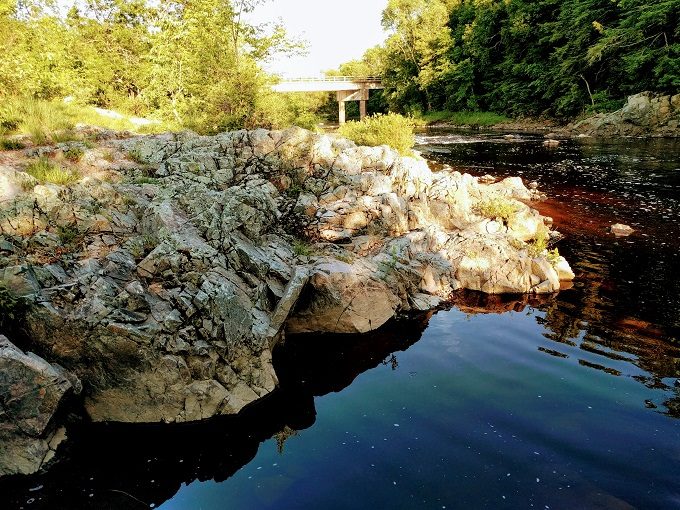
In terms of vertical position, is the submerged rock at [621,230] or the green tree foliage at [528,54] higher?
the green tree foliage at [528,54]

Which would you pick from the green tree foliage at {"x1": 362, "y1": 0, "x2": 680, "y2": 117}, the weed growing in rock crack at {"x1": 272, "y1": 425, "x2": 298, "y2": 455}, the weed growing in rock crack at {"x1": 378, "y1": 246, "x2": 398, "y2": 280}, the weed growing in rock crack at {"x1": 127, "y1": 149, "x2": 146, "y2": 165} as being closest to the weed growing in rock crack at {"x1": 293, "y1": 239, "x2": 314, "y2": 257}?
the weed growing in rock crack at {"x1": 378, "y1": 246, "x2": 398, "y2": 280}

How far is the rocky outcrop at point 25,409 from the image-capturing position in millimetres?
6984

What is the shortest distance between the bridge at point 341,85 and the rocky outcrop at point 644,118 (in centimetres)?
3887

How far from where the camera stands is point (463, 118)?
232 ft

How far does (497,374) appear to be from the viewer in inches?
374

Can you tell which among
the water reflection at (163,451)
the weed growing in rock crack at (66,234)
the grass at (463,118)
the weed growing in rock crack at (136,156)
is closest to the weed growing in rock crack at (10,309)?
→ the water reflection at (163,451)

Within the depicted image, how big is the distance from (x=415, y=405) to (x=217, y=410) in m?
3.93

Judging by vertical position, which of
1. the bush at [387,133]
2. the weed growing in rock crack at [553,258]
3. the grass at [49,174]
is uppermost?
the bush at [387,133]

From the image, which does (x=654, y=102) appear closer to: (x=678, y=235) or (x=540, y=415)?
(x=678, y=235)

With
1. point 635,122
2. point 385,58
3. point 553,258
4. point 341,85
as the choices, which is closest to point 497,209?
point 553,258

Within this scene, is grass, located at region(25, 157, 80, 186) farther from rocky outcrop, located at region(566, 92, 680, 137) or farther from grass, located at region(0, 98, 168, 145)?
rocky outcrop, located at region(566, 92, 680, 137)

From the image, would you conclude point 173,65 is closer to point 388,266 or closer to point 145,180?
point 145,180

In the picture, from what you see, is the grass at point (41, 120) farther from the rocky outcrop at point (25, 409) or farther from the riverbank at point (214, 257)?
the rocky outcrop at point (25, 409)

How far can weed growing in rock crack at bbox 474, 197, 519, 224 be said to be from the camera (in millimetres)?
17094
